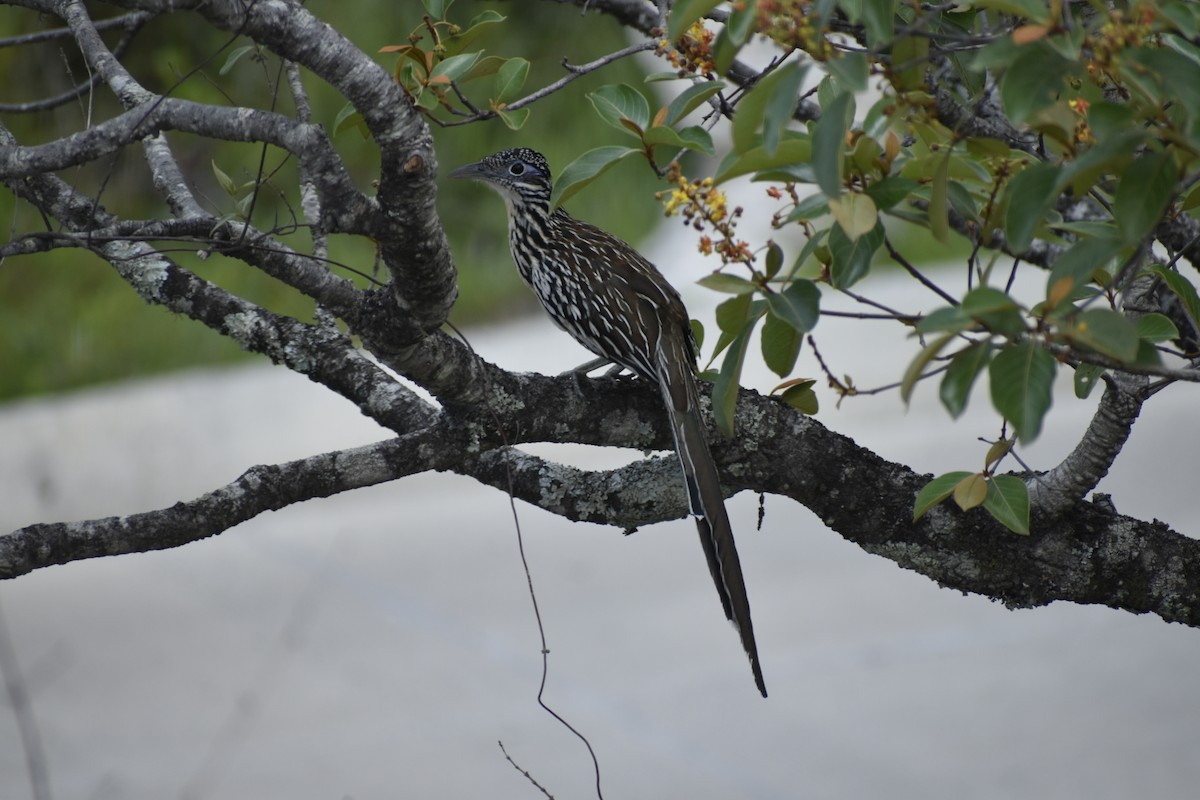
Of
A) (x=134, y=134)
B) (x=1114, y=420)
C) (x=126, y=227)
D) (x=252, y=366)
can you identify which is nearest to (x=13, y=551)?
(x=126, y=227)

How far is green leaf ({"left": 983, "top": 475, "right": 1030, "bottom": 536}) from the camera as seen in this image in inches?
58.1

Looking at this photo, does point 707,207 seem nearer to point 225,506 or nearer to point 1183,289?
point 1183,289

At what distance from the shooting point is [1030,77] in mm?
1009

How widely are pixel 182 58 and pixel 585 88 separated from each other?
76.0 inches

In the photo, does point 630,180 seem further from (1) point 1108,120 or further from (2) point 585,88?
(1) point 1108,120

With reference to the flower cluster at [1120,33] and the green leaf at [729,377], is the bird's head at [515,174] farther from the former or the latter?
the flower cluster at [1120,33]

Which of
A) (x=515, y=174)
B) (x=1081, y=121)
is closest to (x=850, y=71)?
(x=1081, y=121)

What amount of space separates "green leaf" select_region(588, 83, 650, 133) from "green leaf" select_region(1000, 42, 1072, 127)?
56 centimetres

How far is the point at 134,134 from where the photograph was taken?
117 centimetres

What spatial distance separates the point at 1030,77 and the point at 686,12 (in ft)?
0.96

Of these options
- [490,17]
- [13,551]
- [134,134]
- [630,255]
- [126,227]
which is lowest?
[13,551]

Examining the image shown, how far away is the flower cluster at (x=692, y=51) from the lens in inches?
61.8

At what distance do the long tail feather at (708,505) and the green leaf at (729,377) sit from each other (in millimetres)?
382

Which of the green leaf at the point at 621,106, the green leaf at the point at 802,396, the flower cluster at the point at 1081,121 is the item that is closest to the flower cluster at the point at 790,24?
the flower cluster at the point at 1081,121
